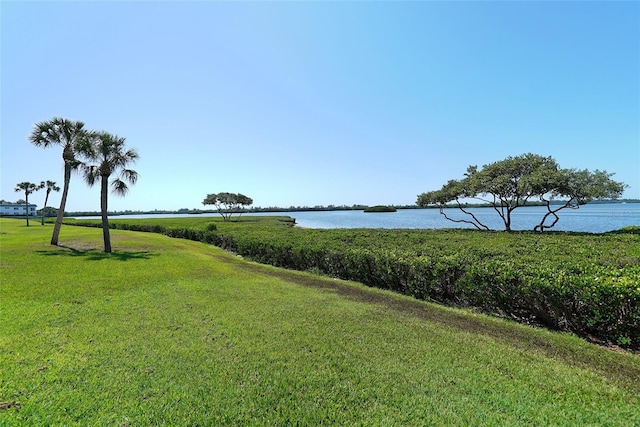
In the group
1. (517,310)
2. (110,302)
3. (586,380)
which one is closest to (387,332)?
(586,380)

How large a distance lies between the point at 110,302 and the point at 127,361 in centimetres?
344

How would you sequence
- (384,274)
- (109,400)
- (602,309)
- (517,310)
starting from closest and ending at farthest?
(109,400) → (602,309) → (517,310) → (384,274)

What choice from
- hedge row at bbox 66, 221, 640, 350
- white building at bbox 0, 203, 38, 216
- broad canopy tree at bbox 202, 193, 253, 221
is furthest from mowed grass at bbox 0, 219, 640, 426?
white building at bbox 0, 203, 38, 216

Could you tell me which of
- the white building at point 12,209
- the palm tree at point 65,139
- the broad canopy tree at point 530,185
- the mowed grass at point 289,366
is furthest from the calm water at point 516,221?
the white building at point 12,209

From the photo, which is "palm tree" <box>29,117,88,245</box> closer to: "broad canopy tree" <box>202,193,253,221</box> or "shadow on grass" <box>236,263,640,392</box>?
"shadow on grass" <box>236,263,640,392</box>

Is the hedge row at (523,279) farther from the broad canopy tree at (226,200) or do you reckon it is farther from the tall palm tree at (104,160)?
the broad canopy tree at (226,200)

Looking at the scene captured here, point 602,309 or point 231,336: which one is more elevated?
point 602,309

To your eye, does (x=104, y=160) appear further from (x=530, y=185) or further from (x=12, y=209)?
(x=12, y=209)

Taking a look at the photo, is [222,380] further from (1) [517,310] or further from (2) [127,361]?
(1) [517,310]

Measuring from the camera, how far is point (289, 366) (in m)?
3.88

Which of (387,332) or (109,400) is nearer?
(109,400)

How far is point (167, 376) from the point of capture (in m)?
3.57

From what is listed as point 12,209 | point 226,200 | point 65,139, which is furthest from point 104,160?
point 12,209

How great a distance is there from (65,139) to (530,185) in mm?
27939
